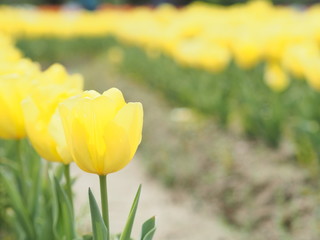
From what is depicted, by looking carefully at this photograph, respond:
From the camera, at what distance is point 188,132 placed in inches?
189

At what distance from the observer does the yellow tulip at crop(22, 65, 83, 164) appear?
1.45m

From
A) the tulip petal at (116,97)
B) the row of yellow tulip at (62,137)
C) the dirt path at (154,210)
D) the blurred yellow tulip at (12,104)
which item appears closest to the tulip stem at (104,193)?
the row of yellow tulip at (62,137)

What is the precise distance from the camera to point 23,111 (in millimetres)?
1546

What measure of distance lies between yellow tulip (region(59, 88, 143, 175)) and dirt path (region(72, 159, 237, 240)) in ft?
4.59

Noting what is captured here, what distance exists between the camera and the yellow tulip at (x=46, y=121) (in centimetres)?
145

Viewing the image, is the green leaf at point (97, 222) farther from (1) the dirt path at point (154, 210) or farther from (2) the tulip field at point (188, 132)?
(1) the dirt path at point (154, 210)

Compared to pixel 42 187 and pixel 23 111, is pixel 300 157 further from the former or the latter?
pixel 23 111

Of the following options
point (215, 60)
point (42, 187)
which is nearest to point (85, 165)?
point (42, 187)

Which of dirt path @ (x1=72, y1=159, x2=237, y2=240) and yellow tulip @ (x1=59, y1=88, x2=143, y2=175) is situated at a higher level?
yellow tulip @ (x1=59, y1=88, x2=143, y2=175)

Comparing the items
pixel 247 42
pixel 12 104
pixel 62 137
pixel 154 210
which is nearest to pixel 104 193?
pixel 62 137

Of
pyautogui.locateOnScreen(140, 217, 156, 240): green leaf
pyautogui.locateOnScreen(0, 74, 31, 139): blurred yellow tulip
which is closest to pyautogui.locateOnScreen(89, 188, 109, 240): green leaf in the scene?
pyautogui.locateOnScreen(140, 217, 156, 240): green leaf

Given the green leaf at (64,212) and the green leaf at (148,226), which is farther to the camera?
the green leaf at (64,212)

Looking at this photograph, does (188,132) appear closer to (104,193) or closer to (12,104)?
(12,104)

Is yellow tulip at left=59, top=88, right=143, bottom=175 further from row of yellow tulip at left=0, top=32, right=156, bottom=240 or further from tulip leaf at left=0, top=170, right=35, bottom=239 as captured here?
tulip leaf at left=0, top=170, right=35, bottom=239
